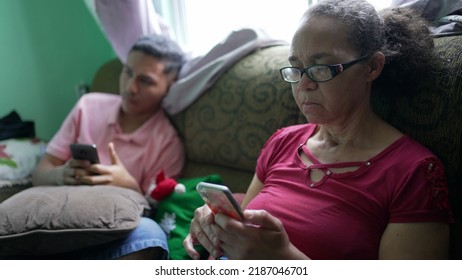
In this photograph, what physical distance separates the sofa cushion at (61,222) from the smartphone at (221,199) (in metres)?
0.42

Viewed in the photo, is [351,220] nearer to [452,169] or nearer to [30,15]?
[452,169]

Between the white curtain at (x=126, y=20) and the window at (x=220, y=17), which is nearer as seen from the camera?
the window at (x=220, y=17)

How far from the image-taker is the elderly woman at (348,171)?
0.80m

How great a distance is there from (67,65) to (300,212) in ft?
6.07

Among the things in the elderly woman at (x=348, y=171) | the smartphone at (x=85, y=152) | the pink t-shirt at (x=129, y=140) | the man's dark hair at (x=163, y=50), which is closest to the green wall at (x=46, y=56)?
the pink t-shirt at (x=129, y=140)

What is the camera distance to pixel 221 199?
764mm

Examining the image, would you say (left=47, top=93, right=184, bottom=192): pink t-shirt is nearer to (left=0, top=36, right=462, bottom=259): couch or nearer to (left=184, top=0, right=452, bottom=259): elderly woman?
(left=0, top=36, right=462, bottom=259): couch

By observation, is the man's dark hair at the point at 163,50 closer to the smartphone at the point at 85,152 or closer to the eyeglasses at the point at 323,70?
the smartphone at the point at 85,152

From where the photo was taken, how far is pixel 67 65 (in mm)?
2291

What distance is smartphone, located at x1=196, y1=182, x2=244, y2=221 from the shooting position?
738 mm

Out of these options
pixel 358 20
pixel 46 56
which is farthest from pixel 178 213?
pixel 46 56

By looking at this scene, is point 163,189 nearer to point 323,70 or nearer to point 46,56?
point 323,70

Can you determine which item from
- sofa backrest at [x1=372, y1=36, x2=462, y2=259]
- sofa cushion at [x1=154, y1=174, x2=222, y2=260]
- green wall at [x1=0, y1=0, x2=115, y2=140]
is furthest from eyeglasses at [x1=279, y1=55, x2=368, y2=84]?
green wall at [x1=0, y1=0, x2=115, y2=140]
